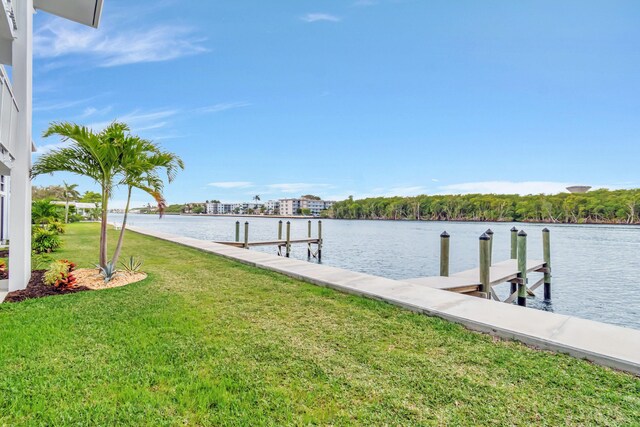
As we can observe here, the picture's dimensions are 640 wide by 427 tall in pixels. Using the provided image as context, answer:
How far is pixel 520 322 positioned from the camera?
13.5 feet

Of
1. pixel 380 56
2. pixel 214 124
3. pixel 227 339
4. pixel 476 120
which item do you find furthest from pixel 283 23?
pixel 476 120

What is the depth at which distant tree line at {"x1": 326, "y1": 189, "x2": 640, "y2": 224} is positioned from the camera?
7406cm

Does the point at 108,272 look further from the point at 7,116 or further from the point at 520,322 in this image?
the point at 520,322

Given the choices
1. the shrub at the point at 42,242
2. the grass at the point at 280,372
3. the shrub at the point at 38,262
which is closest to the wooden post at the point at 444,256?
the grass at the point at 280,372

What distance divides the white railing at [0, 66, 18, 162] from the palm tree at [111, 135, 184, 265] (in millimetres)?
1675

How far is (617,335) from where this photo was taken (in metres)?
3.72

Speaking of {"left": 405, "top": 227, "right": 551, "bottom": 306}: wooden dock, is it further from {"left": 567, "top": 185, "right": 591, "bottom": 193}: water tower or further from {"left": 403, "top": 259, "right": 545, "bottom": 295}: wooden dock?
{"left": 567, "top": 185, "right": 591, "bottom": 193}: water tower

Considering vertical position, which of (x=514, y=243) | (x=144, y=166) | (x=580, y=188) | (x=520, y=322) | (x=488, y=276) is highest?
(x=580, y=188)

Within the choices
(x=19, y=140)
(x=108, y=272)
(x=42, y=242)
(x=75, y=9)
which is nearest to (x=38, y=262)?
(x=108, y=272)

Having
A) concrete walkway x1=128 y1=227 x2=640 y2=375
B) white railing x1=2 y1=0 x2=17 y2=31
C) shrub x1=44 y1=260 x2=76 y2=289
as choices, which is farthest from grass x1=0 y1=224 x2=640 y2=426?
white railing x1=2 y1=0 x2=17 y2=31

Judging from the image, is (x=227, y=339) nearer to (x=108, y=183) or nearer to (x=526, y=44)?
(x=108, y=183)

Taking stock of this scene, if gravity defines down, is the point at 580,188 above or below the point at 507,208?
above

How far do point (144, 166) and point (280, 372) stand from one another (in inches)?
230

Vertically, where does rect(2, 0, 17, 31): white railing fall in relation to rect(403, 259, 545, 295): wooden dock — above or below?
above
